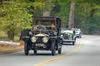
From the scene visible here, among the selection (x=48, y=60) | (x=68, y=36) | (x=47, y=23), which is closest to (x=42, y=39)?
(x=47, y=23)

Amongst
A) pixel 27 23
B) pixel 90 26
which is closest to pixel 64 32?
pixel 27 23

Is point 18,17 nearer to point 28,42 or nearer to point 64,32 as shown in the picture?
point 28,42

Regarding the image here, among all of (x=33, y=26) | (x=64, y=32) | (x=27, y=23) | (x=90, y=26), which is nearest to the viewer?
(x=33, y=26)

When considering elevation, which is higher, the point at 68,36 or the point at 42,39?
the point at 42,39

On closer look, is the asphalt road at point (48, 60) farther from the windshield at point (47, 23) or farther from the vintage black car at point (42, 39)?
the windshield at point (47, 23)

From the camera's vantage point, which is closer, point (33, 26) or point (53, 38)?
point (53, 38)

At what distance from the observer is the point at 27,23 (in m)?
34.4

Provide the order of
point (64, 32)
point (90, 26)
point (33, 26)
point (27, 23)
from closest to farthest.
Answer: point (33, 26) < point (27, 23) < point (64, 32) < point (90, 26)

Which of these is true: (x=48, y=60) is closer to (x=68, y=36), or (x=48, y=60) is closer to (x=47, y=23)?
(x=47, y=23)

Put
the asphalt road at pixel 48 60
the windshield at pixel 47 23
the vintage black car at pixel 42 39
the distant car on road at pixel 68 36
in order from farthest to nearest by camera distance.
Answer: the distant car on road at pixel 68 36 < the windshield at pixel 47 23 < the vintage black car at pixel 42 39 < the asphalt road at pixel 48 60

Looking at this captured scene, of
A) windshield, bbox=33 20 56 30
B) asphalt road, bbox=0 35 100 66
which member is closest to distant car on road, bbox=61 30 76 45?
windshield, bbox=33 20 56 30

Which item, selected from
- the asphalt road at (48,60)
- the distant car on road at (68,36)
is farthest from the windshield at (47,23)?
the distant car on road at (68,36)

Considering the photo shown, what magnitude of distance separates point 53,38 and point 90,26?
238 ft

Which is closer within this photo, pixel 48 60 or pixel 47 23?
pixel 48 60
